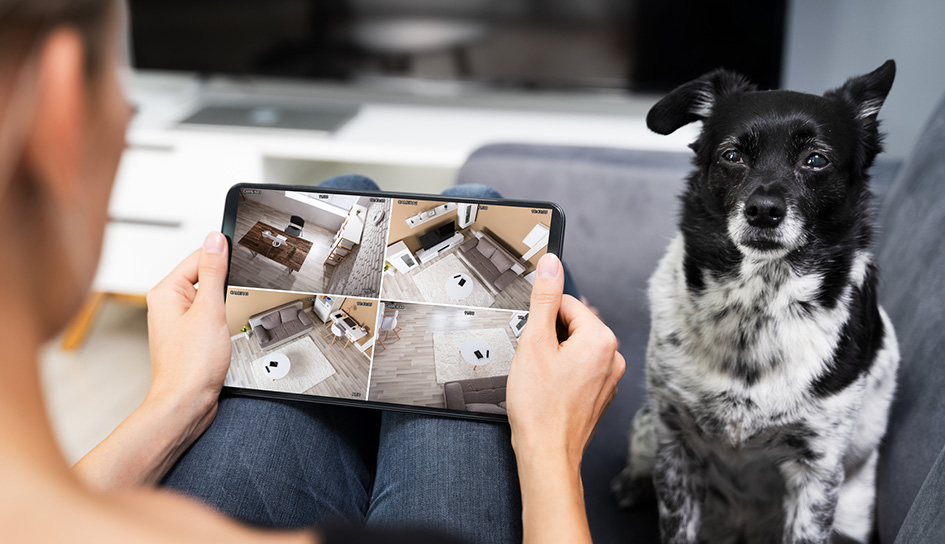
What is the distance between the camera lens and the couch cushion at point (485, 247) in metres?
0.96

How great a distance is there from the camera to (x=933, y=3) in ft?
5.91

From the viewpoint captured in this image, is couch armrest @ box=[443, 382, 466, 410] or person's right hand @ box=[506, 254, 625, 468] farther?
couch armrest @ box=[443, 382, 466, 410]

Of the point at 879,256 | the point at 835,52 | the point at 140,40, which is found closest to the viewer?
the point at 879,256

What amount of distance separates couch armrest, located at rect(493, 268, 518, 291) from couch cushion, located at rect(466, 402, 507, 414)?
0.58 feet

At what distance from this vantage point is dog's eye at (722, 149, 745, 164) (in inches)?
39.1

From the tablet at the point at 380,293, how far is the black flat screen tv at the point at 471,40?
5.47ft

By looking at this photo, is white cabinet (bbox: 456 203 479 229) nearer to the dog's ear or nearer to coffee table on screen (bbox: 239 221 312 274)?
coffee table on screen (bbox: 239 221 312 274)

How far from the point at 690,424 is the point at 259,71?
7.53 ft

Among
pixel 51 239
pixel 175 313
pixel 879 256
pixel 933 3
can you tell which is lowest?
pixel 879 256

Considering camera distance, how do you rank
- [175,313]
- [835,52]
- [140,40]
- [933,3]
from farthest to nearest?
[140,40] → [835,52] → [933,3] → [175,313]

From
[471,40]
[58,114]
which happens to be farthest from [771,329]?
[471,40]

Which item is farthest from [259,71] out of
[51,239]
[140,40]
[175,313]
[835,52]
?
[51,239]

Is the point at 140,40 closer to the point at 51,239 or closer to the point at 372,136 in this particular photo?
the point at 372,136

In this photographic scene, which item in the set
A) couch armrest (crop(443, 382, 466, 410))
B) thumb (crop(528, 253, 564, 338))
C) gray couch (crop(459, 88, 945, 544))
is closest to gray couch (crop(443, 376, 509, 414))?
couch armrest (crop(443, 382, 466, 410))
